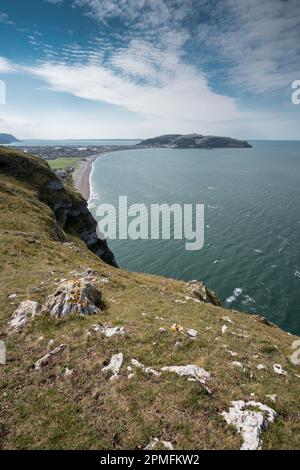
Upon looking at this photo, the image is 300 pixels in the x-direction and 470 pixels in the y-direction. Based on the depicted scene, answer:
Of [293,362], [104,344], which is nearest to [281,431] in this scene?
[293,362]

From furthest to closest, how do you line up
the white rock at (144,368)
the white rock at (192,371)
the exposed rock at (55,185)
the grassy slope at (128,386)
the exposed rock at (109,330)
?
the exposed rock at (55,185) < the exposed rock at (109,330) < the white rock at (144,368) < the white rock at (192,371) < the grassy slope at (128,386)

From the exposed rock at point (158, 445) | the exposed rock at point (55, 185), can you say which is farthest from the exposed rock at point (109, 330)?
the exposed rock at point (55, 185)

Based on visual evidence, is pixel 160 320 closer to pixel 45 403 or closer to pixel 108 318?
pixel 108 318

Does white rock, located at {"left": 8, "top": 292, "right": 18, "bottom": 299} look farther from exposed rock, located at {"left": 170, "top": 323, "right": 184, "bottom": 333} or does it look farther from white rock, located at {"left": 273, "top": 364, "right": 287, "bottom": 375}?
white rock, located at {"left": 273, "top": 364, "right": 287, "bottom": 375}

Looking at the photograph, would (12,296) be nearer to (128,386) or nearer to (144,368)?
(144,368)

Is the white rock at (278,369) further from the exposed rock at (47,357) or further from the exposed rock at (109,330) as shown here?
the exposed rock at (47,357)

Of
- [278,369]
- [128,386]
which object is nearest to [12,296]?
[128,386]
